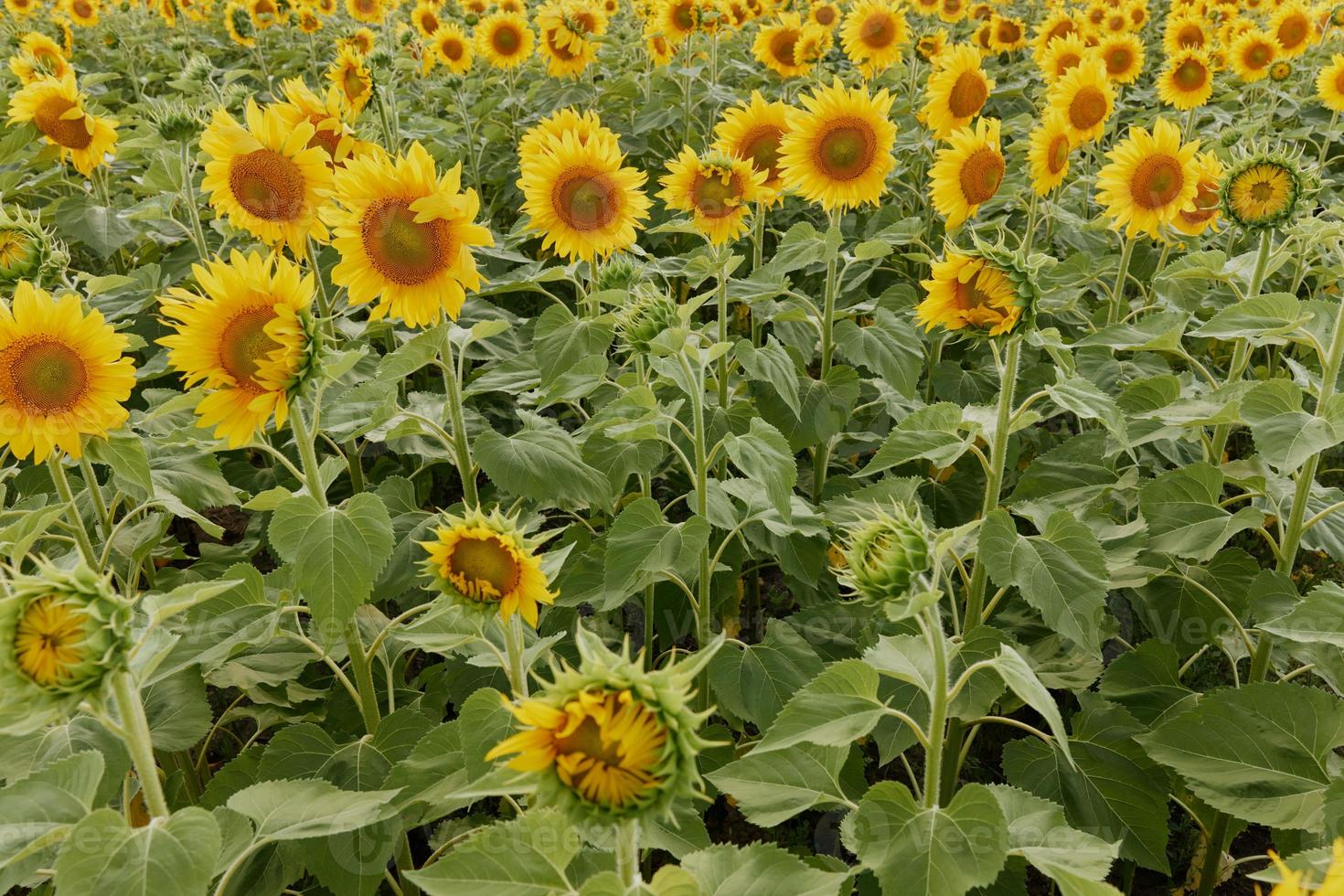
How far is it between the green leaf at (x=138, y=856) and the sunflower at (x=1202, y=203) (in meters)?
3.13

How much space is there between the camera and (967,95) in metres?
3.87

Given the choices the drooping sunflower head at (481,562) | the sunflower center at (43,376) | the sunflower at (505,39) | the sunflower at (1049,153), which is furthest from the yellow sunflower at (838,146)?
the sunflower at (505,39)

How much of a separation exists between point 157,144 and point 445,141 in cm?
210

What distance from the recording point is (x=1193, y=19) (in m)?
5.98

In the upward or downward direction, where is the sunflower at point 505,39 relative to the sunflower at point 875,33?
upward

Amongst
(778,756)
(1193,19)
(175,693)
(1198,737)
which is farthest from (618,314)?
(1193,19)

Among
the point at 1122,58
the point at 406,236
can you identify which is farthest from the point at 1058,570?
the point at 1122,58

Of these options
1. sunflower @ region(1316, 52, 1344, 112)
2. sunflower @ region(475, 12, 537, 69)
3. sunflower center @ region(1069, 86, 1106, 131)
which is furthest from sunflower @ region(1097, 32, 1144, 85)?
sunflower @ region(475, 12, 537, 69)

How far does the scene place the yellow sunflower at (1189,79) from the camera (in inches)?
185

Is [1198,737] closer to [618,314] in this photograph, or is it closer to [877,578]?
[877,578]

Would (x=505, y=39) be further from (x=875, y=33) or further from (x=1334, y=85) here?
(x=1334, y=85)

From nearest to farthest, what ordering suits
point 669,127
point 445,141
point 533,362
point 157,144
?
point 533,362
point 157,144
point 445,141
point 669,127

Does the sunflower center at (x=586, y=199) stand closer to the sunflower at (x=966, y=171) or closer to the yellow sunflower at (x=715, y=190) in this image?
the yellow sunflower at (x=715, y=190)

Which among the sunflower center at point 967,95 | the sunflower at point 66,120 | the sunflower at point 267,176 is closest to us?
the sunflower at point 267,176
